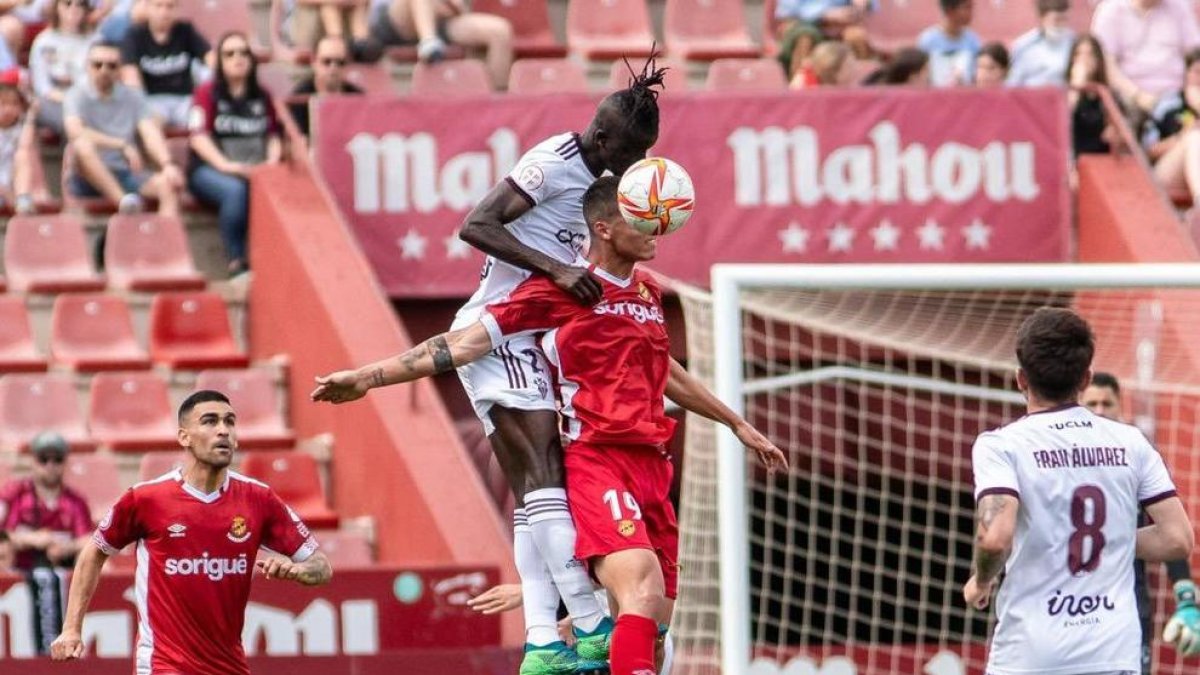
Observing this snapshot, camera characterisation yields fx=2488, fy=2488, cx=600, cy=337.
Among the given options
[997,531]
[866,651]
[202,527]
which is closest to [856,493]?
[866,651]

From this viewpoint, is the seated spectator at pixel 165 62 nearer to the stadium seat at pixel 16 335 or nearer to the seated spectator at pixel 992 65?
the stadium seat at pixel 16 335

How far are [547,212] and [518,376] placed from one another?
1.94ft

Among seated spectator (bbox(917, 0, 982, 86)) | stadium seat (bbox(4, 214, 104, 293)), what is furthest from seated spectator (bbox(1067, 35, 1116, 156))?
stadium seat (bbox(4, 214, 104, 293))

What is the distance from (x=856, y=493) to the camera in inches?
596

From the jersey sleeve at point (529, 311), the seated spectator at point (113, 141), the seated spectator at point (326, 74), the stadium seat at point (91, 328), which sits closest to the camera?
the jersey sleeve at point (529, 311)

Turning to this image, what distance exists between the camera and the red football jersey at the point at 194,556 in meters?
8.97

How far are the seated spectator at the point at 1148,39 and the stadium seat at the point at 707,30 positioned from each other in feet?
7.65

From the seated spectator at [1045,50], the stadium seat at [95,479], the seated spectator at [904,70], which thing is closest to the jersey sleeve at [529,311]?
the stadium seat at [95,479]

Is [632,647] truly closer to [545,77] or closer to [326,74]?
[326,74]

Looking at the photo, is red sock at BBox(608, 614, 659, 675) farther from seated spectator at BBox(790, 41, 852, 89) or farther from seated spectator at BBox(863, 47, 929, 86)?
seated spectator at BBox(863, 47, 929, 86)

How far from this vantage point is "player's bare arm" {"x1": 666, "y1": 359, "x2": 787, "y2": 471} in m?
8.51

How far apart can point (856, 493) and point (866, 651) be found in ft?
8.55

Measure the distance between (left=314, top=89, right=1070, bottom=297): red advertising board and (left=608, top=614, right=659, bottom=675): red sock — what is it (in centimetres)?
667

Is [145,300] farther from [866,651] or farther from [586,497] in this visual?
[586,497]
